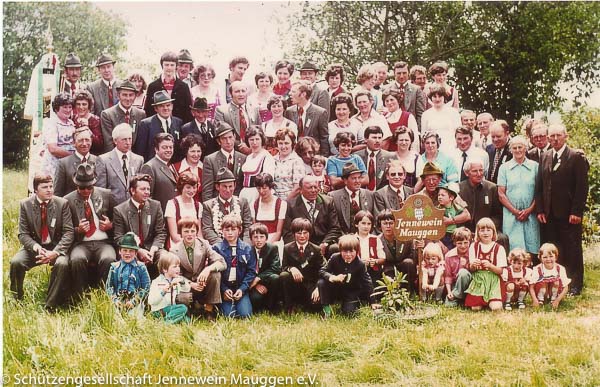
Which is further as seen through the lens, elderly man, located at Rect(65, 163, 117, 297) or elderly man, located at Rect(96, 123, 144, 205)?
elderly man, located at Rect(96, 123, 144, 205)

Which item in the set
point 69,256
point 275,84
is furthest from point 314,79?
point 69,256

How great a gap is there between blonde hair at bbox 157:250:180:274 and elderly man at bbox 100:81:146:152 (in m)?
1.71

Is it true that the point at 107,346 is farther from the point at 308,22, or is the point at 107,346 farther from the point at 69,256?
the point at 308,22

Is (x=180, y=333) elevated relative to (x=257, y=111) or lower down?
lower down

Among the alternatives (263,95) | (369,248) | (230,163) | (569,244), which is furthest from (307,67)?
(569,244)

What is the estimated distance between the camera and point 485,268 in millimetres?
6609

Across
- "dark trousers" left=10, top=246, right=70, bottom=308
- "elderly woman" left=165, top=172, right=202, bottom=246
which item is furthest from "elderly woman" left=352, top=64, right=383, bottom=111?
"dark trousers" left=10, top=246, right=70, bottom=308

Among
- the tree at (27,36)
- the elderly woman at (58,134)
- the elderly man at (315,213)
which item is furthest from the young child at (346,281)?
the tree at (27,36)

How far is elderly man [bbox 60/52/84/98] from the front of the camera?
7.50m

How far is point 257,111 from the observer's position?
25.9 feet

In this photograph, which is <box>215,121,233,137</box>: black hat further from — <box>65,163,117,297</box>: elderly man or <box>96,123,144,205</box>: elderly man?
<box>65,163,117,297</box>: elderly man

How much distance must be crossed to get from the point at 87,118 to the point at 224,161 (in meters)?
1.59

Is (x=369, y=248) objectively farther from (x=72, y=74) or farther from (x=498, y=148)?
(x=72, y=74)

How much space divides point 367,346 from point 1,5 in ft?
14.4
